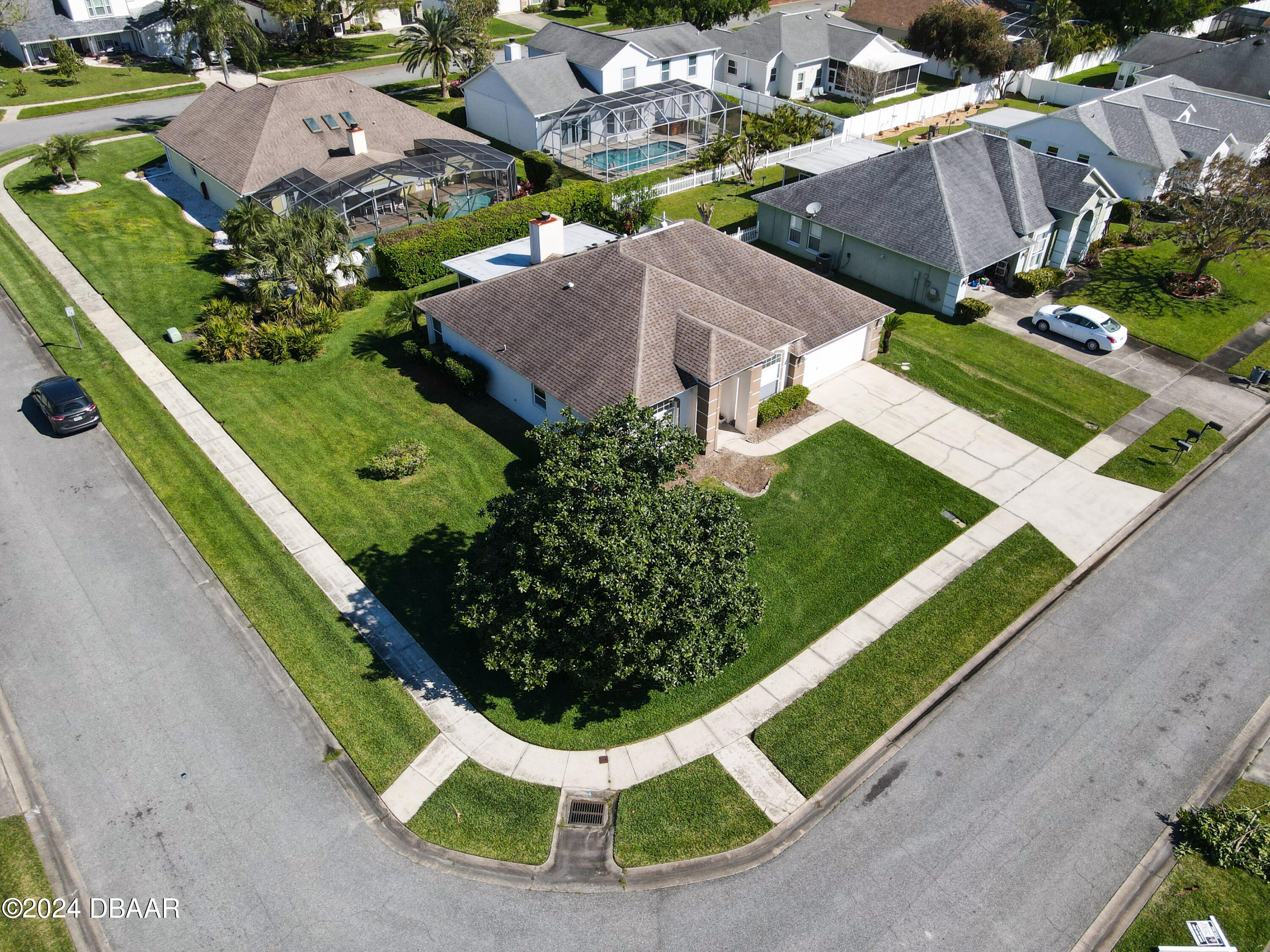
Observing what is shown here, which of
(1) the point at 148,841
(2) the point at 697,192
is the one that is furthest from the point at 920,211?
(1) the point at 148,841

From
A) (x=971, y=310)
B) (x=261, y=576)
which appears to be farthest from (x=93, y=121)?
(x=971, y=310)

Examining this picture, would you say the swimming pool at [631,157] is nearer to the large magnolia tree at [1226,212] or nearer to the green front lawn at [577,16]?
the large magnolia tree at [1226,212]

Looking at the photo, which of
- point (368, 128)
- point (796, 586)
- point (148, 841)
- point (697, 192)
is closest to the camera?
point (148, 841)

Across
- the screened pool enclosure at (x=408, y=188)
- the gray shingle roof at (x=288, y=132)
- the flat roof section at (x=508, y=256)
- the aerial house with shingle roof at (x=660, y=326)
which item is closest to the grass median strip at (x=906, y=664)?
the aerial house with shingle roof at (x=660, y=326)

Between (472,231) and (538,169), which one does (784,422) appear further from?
(538,169)

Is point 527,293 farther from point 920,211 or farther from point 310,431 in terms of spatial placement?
point 920,211

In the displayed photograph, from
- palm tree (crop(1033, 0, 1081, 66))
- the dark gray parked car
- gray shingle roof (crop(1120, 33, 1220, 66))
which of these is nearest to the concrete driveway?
the dark gray parked car

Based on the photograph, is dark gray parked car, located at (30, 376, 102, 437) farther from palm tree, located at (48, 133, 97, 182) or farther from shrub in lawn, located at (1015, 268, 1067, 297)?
shrub in lawn, located at (1015, 268, 1067, 297)
